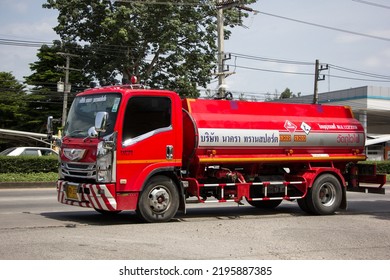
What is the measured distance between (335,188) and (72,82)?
3256 centimetres

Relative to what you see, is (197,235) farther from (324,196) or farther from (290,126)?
(324,196)

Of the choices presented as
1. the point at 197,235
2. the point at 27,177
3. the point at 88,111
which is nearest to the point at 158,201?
the point at 197,235

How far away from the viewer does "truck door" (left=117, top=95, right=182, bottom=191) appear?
10000mm

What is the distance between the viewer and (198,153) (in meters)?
11.0

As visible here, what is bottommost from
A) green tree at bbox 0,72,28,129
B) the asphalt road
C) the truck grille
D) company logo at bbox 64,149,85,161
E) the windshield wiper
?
the asphalt road

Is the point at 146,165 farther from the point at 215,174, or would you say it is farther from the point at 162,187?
the point at 215,174

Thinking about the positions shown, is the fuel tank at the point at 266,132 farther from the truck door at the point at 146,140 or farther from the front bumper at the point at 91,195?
the front bumper at the point at 91,195

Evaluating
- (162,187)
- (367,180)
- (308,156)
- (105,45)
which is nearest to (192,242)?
(162,187)

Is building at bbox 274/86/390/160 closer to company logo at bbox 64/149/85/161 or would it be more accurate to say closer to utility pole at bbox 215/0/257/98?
utility pole at bbox 215/0/257/98

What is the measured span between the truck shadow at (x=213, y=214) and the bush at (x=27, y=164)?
11298 mm

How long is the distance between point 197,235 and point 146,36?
24863mm

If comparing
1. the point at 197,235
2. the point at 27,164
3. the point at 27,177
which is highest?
the point at 27,164

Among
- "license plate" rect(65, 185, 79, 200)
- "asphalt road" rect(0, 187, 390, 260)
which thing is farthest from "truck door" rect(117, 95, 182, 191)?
"asphalt road" rect(0, 187, 390, 260)

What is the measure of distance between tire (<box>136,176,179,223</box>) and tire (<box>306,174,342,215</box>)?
12.1 feet
